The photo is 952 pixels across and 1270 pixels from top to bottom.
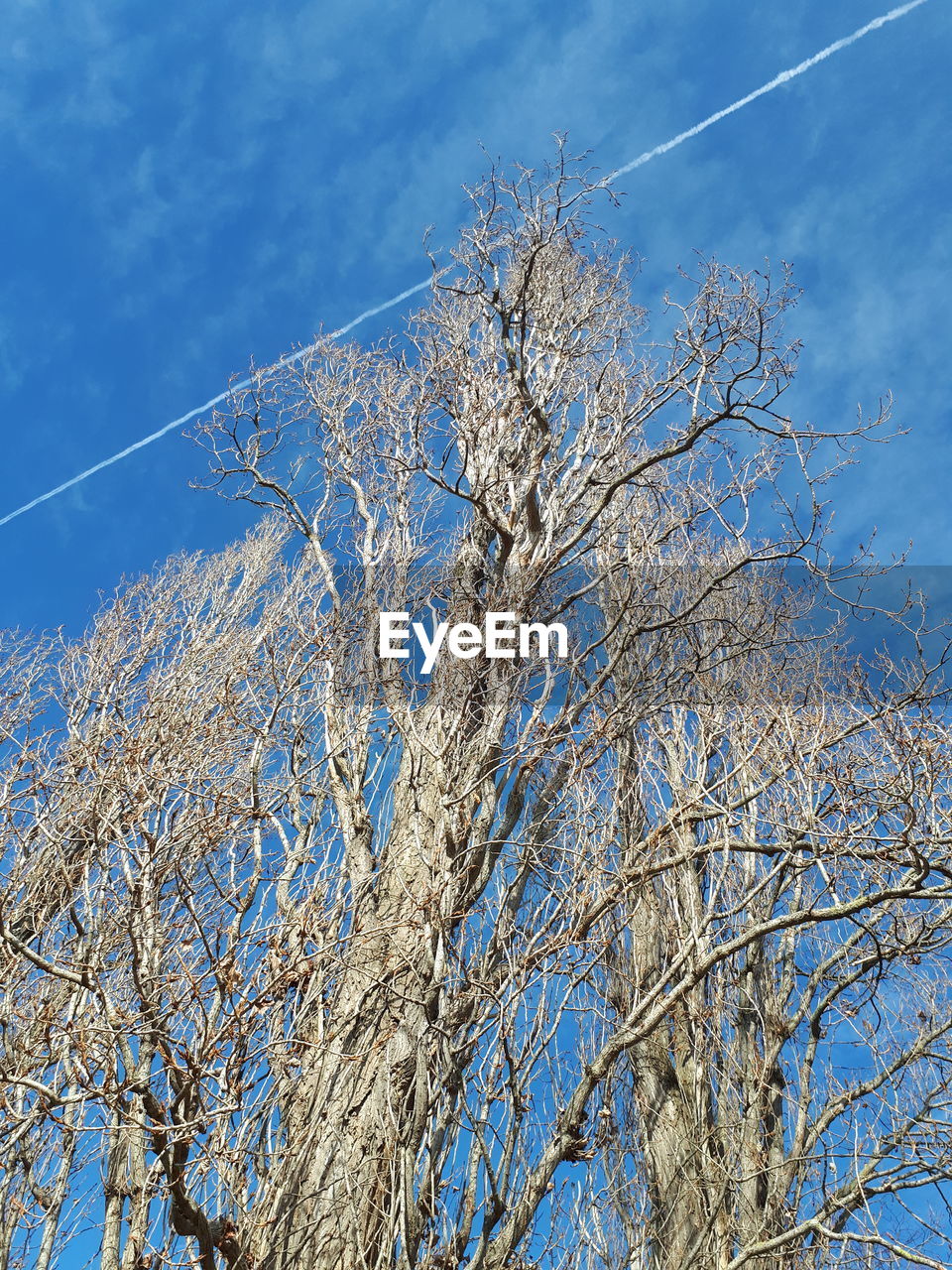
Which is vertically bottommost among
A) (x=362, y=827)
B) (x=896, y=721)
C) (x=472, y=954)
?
(x=472, y=954)

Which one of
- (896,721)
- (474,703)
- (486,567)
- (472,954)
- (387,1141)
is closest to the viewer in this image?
(387,1141)

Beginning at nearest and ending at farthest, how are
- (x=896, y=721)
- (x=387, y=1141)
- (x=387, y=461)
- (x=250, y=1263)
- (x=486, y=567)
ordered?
(x=250, y=1263) → (x=387, y=1141) → (x=896, y=721) → (x=486, y=567) → (x=387, y=461)

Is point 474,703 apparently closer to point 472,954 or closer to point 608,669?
point 608,669

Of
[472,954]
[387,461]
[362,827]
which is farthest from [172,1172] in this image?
[387,461]

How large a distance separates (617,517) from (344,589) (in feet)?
8.39

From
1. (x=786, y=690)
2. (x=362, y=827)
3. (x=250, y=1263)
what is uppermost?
(x=786, y=690)

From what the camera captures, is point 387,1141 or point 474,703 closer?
Result: point 387,1141

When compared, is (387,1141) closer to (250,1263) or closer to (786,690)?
(250,1263)

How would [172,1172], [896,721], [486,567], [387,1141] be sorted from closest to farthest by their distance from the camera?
1. [172,1172]
2. [387,1141]
3. [896,721]
4. [486,567]

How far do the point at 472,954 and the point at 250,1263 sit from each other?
1.43 m

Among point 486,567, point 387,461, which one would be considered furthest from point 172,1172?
point 387,461

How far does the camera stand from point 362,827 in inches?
253

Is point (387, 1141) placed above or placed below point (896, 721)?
below

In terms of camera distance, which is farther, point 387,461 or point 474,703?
point 387,461
